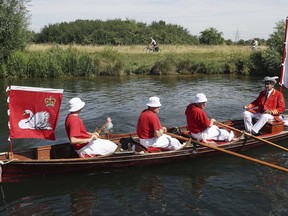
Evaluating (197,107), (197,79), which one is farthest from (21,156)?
(197,79)

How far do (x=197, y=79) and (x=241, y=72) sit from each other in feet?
17.3

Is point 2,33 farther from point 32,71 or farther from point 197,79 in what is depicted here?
point 197,79

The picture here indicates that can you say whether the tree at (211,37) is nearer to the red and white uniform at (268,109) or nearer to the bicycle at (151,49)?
the bicycle at (151,49)

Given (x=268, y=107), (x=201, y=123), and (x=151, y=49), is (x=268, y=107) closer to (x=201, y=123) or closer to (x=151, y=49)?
(x=201, y=123)

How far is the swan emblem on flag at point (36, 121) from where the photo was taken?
930cm

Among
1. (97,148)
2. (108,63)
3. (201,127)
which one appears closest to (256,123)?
(201,127)

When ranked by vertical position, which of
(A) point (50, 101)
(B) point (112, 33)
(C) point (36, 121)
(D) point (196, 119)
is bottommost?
(D) point (196, 119)

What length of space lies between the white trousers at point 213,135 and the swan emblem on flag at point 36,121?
4451 millimetres

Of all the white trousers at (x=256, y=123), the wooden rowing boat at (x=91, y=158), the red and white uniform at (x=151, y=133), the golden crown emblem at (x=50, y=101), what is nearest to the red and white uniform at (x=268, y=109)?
the white trousers at (x=256, y=123)

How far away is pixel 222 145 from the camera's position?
11227mm

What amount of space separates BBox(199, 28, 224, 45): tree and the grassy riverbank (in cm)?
1910

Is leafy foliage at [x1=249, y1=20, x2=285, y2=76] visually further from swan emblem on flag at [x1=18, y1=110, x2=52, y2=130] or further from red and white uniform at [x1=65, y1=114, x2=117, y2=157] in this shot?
swan emblem on flag at [x1=18, y1=110, x2=52, y2=130]

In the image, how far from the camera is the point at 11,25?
3038 cm

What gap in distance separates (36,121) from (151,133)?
311cm
